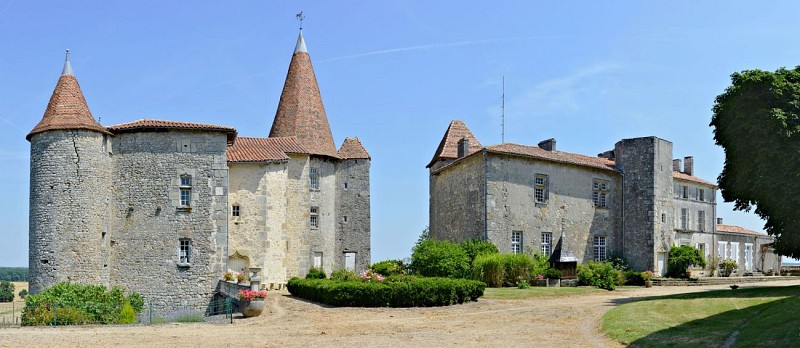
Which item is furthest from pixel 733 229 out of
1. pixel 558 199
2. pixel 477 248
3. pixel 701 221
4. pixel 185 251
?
pixel 185 251

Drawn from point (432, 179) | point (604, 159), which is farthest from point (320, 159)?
point (604, 159)

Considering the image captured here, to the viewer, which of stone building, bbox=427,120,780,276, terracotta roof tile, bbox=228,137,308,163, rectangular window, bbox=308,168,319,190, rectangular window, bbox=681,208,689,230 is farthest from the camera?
rectangular window, bbox=681,208,689,230

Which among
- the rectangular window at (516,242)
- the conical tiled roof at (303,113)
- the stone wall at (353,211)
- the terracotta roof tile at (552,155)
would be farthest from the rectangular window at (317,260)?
the terracotta roof tile at (552,155)

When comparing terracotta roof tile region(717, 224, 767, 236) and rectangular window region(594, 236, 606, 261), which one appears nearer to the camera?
rectangular window region(594, 236, 606, 261)

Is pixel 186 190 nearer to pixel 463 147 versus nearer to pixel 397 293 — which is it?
pixel 397 293

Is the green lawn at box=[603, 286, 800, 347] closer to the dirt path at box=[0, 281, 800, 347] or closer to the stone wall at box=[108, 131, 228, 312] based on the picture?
the dirt path at box=[0, 281, 800, 347]

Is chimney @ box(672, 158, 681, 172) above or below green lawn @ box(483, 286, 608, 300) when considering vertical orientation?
above

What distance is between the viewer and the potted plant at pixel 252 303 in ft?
71.4

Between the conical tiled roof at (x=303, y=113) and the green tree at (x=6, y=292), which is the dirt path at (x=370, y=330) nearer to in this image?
the conical tiled roof at (x=303, y=113)

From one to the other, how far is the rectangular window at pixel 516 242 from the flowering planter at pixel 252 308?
17.2 meters

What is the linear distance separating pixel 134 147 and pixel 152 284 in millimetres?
6324

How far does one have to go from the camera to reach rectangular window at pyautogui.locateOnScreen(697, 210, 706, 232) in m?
46.6

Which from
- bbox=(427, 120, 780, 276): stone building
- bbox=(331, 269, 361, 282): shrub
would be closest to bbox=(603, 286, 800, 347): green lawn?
bbox=(331, 269, 361, 282): shrub

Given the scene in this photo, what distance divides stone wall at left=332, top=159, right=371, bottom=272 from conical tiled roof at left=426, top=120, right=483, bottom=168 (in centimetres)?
471
